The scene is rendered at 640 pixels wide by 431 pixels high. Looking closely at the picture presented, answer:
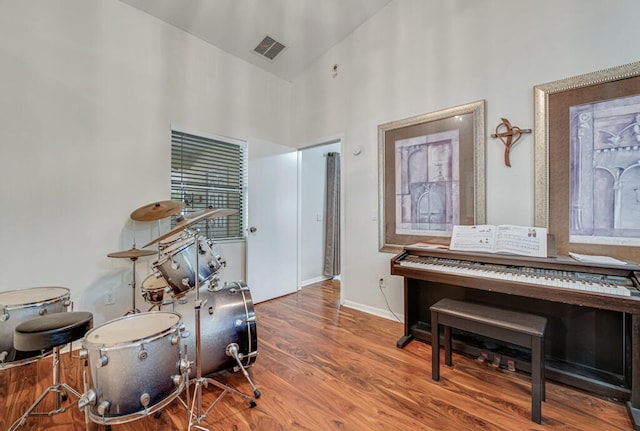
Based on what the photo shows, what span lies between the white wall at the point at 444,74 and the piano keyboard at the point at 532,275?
A: 1.83 ft

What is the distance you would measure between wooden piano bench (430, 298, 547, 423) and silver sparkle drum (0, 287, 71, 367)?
2467 millimetres

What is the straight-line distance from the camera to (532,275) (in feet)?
5.99

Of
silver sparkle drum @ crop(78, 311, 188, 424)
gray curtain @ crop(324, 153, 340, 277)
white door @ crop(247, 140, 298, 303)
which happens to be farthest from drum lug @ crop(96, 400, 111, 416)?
gray curtain @ crop(324, 153, 340, 277)

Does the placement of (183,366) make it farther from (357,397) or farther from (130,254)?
(130,254)

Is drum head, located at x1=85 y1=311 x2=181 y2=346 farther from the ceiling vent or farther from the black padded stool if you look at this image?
the ceiling vent

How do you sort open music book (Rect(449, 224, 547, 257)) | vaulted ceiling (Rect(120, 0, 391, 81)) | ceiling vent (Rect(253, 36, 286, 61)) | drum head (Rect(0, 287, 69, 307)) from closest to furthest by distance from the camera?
1. drum head (Rect(0, 287, 69, 307))
2. open music book (Rect(449, 224, 547, 257))
3. vaulted ceiling (Rect(120, 0, 391, 81))
4. ceiling vent (Rect(253, 36, 286, 61))

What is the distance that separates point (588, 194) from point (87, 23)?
4280 mm

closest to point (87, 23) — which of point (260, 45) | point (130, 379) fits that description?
point (260, 45)

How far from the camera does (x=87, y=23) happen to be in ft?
7.97

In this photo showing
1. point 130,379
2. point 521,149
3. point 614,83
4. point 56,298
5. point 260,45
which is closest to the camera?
point 130,379

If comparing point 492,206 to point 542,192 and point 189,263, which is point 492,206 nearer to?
point 542,192

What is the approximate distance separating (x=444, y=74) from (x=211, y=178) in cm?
273

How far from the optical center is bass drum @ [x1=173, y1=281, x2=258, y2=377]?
172 centimetres

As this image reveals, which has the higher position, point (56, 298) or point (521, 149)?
point (521, 149)
